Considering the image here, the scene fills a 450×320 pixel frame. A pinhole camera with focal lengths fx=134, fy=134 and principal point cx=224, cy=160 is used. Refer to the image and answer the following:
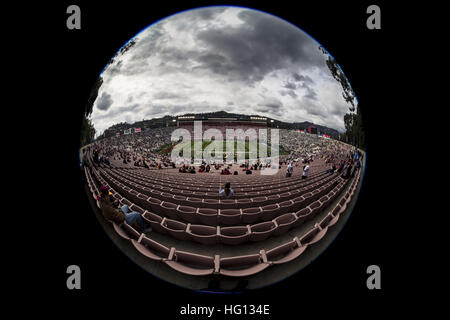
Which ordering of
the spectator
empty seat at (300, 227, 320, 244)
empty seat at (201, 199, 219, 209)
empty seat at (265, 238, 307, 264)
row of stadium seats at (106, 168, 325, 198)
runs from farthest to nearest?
the spectator → empty seat at (201, 199, 219, 209) → row of stadium seats at (106, 168, 325, 198) → empty seat at (300, 227, 320, 244) → empty seat at (265, 238, 307, 264)

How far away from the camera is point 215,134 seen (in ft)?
4.42

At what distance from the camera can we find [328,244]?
140cm

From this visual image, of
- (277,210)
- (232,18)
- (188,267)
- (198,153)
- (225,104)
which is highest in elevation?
(232,18)

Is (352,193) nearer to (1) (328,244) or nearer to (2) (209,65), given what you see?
(1) (328,244)

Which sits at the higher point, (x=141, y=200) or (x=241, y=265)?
(x=141, y=200)

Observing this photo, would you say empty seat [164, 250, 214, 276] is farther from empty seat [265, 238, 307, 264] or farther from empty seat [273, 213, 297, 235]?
empty seat [273, 213, 297, 235]

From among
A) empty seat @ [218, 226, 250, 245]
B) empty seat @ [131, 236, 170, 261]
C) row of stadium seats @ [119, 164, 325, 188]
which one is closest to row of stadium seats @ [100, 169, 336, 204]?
row of stadium seats @ [119, 164, 325, 188]

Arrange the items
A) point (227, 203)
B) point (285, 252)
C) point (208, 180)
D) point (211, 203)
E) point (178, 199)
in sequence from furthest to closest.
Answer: point (208, 180) → point (178, 199) → point (211, 203) → point (227, 203) → point (285, 252)

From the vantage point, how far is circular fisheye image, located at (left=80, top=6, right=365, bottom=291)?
3.81 feet

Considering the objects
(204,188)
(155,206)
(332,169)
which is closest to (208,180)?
(204,188)

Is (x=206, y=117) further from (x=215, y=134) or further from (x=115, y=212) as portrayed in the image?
(x=115, y=212)

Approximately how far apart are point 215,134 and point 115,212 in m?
1.27

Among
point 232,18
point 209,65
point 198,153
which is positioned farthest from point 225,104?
point 198,153

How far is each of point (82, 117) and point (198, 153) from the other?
1.56 metres
